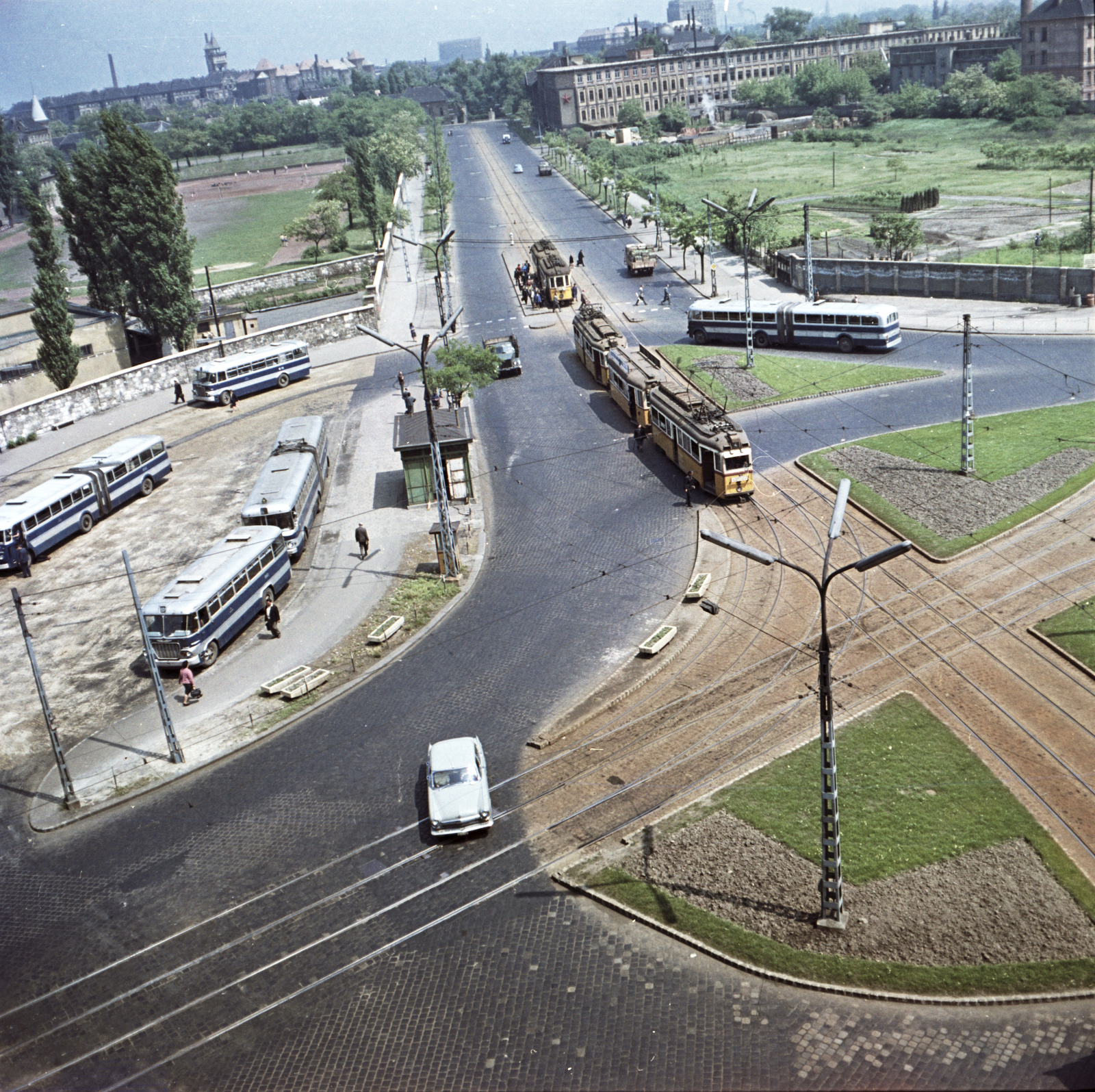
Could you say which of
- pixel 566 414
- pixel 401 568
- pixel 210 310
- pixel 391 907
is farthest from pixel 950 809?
pixel 210 310

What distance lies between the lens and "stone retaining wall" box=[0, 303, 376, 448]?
199 ft

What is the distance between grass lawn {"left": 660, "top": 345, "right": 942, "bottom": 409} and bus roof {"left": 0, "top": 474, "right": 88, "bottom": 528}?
28959mm

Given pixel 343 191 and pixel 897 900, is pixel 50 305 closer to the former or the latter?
pixel 897 900

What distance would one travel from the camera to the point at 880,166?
130 m

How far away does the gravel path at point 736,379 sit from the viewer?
Result: 54.1 metres

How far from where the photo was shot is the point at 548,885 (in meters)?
23.7

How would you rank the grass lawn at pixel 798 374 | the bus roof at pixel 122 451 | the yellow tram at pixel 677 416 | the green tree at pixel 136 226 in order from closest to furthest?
the yellow tram at pixel 677 416
the bus roof at pixel 122 451
the grass lawn at pixel 798 374
the green tree at pixel 136 226

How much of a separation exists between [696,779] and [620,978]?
6406 mm

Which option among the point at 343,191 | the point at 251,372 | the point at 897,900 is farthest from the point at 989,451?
the point at 343,191

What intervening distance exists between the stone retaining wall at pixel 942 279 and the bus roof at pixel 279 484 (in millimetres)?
39588

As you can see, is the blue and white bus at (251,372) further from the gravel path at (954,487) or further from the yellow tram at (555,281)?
the gravel path at (954,487)

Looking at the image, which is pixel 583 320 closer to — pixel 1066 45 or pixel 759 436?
pixel 759 436

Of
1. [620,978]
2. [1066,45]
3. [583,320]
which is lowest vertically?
[620,978]

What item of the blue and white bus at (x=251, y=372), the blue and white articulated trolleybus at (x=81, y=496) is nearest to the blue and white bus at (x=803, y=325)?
the blue and white bus at (x=251, y=372)
